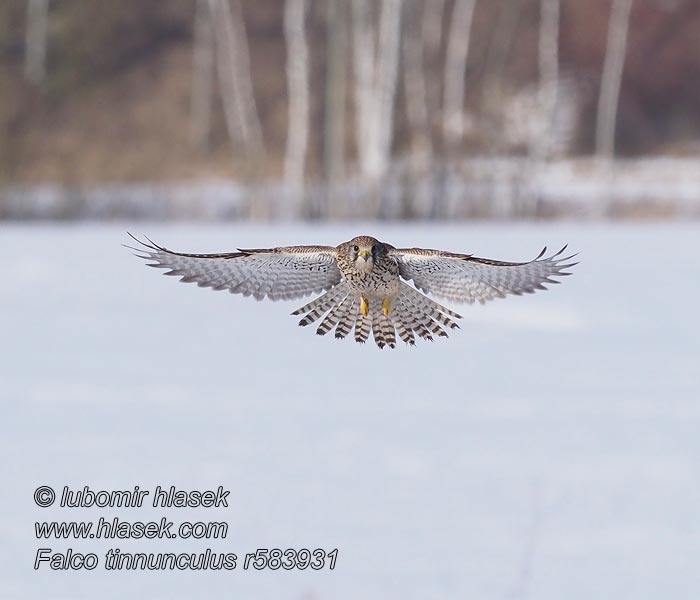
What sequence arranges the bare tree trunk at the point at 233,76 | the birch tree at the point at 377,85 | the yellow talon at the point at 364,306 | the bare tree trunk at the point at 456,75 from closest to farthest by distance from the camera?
the yellow talon at the point at 364,306 → the birch tree at the point at 377,85 → the bare tree trunk at the point at 233,76 → the bare tree trunk at the point at 456,75

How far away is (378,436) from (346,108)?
14.8 m

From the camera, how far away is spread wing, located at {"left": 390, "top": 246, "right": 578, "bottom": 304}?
122 inches

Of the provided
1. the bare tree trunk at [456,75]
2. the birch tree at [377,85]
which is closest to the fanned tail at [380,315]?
the birch tree at [377,85]

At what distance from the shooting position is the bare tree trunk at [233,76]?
1806 centimetres

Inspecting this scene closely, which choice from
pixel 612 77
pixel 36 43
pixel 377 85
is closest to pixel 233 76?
pixel 377 85

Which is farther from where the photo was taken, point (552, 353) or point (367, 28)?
point (367, 28)

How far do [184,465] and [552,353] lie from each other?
10.9ft

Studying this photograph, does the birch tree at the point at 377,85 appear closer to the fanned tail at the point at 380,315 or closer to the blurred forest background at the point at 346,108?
the blurred forest background at the point at 346,108

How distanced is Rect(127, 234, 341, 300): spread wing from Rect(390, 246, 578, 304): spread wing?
8.4 inches

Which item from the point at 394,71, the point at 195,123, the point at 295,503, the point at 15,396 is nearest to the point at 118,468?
the point at 295,503

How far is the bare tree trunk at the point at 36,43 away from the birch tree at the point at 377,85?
21.0 ft

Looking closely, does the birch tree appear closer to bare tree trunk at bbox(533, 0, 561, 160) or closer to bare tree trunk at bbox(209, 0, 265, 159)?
bare tree trunk at bbox(209, 0, 265, 159)

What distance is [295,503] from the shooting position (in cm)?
503

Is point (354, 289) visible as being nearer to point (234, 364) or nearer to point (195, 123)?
point (234, 364)
